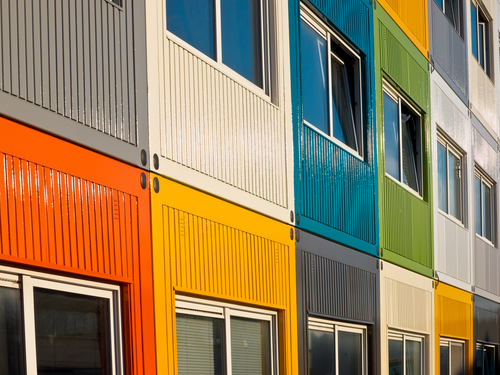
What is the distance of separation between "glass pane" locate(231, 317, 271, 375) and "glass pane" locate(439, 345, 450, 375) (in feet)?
21.9

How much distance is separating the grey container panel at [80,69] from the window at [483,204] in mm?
12753

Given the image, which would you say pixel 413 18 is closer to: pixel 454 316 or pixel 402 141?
pixel 402 141

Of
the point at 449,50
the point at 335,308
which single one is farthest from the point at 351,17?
the point at 449,50

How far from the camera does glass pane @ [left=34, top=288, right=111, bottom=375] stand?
428 centimetres

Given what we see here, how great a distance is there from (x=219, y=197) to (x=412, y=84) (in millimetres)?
6832

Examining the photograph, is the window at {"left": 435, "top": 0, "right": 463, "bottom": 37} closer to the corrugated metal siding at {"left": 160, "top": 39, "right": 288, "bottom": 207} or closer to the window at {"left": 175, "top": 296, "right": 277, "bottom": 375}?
the corrugated metal siding at {"left": 160, "top": 39, "right": 288, "bottom": 207}

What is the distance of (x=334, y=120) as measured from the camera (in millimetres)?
9586

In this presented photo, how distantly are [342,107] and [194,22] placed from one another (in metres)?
3.86

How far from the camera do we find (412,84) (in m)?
12.3

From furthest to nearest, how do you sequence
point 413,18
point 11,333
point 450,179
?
1. point 450,179
2. point 413,18
3. point 11,333

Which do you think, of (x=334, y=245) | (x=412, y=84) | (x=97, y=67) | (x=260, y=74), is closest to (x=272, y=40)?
(x=260, y=74)

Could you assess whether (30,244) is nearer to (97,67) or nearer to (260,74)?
(97,67)

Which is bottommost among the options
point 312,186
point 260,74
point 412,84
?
point 312,186

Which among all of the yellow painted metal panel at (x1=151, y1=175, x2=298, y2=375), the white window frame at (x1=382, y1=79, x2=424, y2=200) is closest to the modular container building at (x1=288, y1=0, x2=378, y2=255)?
the yellow painted metal panel at (x1=151, y1=175, x2=298, y2=375)
